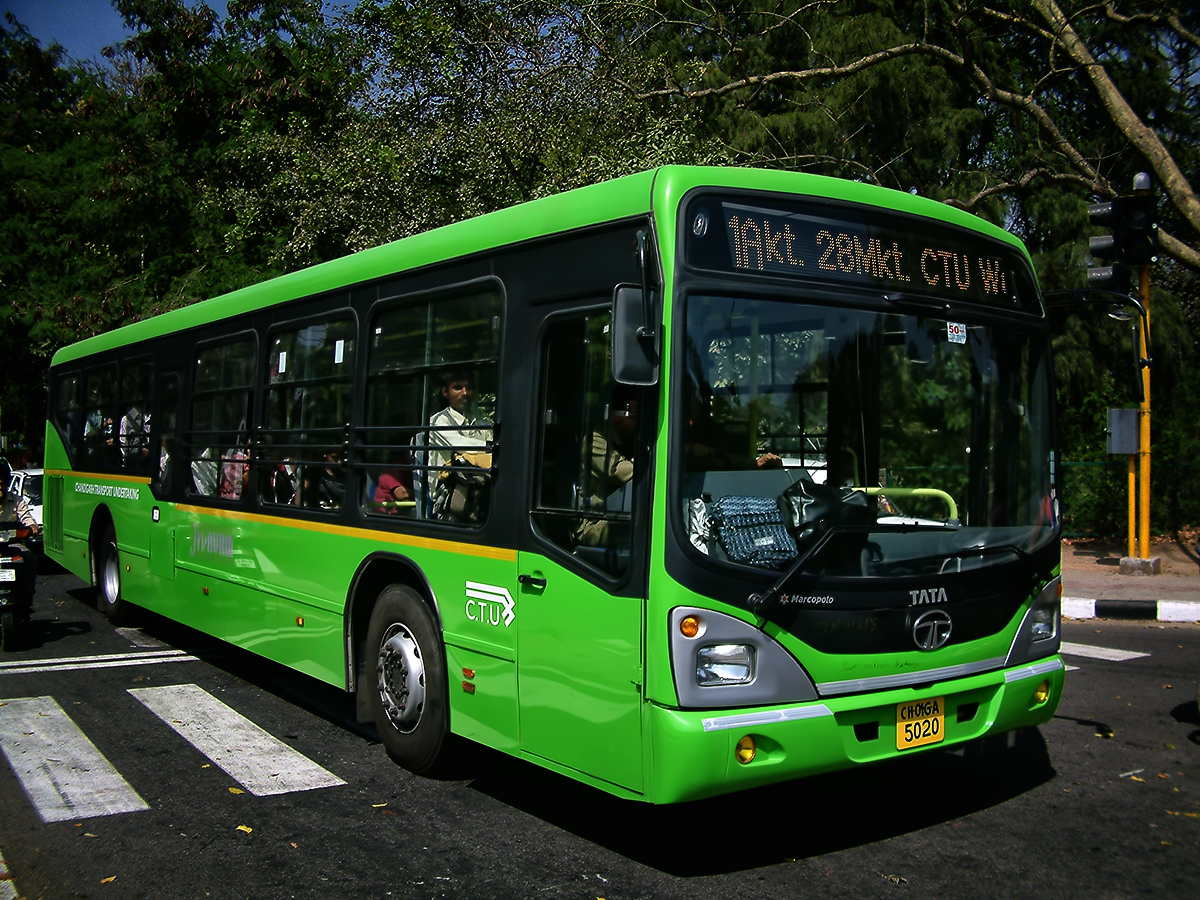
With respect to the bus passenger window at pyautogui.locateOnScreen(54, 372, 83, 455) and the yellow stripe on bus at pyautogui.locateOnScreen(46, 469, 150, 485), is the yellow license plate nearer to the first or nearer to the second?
the yellow stripe on bus at pyautogui.locateOnScreen(46, 469, 150, 485)

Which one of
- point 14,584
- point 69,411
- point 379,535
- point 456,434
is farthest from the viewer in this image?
point 69,411

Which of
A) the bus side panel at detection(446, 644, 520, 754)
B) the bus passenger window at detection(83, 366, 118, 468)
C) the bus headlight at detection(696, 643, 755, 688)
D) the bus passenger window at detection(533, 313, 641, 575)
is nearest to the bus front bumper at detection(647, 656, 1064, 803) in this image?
the bus headlight at detection(696, 643, 755, 688)

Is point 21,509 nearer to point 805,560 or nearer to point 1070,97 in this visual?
point 805,560

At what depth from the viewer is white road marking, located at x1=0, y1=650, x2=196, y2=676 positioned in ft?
29.2

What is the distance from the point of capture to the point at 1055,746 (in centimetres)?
643

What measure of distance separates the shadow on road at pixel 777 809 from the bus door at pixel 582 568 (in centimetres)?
56

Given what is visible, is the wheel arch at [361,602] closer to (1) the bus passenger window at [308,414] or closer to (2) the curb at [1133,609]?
(1) the bus passenger window at [308,414]

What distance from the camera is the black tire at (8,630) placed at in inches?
380

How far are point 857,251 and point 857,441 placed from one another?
816mm

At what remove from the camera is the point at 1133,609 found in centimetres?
1172

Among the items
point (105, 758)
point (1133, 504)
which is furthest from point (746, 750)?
point (1133, 504)

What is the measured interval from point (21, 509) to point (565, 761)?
8.05 meters

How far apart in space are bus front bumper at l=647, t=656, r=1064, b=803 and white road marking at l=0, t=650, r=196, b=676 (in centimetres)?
637

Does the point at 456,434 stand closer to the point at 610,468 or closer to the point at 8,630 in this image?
the point at 610,468
